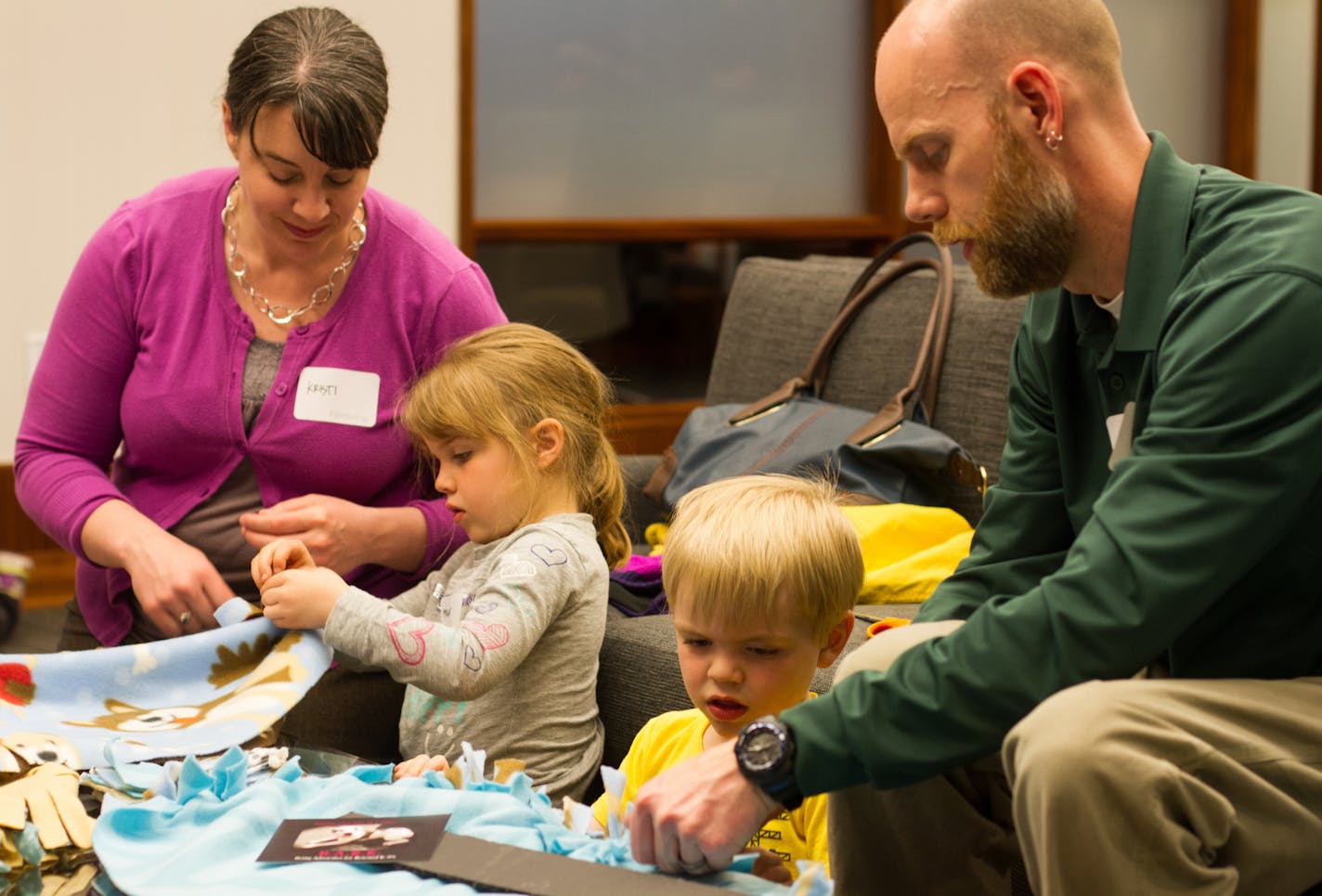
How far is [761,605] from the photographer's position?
5.05 feet

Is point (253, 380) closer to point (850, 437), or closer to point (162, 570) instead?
point (162, 570)

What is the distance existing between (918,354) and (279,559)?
3.92 ft

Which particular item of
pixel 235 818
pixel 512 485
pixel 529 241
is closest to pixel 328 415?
pixel 512 485

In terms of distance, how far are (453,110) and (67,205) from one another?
1.01m

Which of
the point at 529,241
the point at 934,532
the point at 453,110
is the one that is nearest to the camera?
the point at 934,532

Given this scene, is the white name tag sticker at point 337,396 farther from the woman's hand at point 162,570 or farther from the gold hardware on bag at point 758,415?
the gold hardware on bag at point 758,415

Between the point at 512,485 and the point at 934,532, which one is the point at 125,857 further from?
the point at 934,532

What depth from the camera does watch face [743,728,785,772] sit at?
127 centimetres

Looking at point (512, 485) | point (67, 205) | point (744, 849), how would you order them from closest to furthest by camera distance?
point (744, 849) < point (512, 485) < point (67, 205)

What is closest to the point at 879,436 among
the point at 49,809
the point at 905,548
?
the point at 905,548

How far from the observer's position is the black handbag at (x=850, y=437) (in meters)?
2.41

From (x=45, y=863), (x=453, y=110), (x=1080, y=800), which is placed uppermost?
(x=453, y=110)

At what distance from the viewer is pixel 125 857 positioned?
1488mm

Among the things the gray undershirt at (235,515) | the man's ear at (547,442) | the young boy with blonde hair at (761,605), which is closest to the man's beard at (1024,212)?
the young boy with blonde hair at (761,605)
